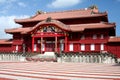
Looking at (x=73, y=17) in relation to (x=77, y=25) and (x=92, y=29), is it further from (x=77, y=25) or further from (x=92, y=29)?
(x=92, y=29)

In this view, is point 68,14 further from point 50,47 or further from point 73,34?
point 50,47

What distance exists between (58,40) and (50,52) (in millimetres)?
2529

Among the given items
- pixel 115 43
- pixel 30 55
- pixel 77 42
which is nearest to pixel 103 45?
pixel 115 43

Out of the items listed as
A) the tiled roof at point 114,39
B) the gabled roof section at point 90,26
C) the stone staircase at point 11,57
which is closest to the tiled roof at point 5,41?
the stone staircase at point 11,57

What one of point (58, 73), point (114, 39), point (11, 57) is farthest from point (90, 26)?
point (58, 73)

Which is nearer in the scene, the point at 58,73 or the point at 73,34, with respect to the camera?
the point at 58,73

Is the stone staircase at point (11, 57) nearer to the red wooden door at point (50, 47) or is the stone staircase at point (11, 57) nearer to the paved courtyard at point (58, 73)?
the red wooden door at point (50, 47)

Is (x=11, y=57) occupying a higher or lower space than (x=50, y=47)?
lower

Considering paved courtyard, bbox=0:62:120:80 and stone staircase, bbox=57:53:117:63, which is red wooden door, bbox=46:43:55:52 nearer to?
stone staircase, bbox=57:53:117:63

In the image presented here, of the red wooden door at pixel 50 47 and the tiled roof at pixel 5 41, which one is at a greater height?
the tiled roof at pixel 5 41

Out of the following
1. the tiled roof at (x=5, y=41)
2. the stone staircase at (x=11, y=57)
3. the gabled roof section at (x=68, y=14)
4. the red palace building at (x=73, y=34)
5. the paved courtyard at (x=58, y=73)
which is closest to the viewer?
the paved courtyard at (x=58, y=73)

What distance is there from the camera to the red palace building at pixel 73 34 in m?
39.2

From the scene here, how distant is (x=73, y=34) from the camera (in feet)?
137

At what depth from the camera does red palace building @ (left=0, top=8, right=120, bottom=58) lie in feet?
129
